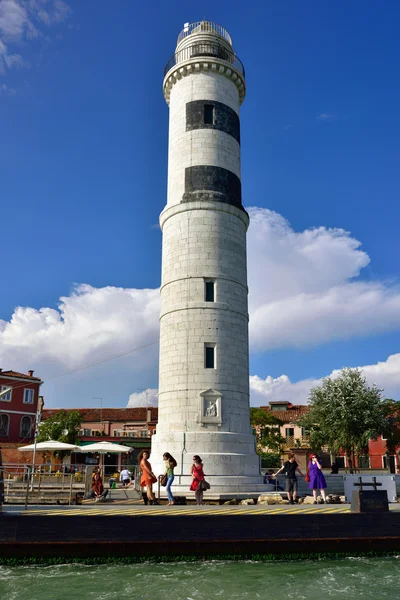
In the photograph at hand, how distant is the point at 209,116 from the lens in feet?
92.5

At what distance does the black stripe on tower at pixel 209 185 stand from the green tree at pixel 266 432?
34.6 m

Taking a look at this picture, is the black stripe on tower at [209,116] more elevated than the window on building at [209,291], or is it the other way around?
the black stripe on tower at [209,116]

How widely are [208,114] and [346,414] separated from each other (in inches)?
967

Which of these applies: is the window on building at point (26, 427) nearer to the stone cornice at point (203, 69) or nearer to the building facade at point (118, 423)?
the building facade at point (118, 423)

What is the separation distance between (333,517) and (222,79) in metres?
22.7

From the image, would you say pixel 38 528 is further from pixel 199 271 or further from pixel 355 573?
pixel 199 271

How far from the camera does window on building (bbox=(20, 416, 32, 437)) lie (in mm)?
54750

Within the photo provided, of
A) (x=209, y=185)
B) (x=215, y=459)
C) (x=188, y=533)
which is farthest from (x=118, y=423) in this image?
(x=188, y=533)

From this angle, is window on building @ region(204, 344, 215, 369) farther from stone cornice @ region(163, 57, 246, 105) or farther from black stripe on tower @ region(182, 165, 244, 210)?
stone cornice @ region(163, 57, 246, 105)

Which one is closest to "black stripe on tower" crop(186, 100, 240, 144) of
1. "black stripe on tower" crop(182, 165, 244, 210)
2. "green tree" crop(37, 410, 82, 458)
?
"black stripe on tower" crop(182, 165, 244, 210)

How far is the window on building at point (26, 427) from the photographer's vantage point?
54.8 meters

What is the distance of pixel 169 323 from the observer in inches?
1017

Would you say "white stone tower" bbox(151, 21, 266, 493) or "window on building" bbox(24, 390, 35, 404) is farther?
"window on building" bbox(24, 390, 35, 404)

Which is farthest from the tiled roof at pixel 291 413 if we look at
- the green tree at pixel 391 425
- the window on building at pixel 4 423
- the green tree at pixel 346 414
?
the window on building at pixel 4 423
